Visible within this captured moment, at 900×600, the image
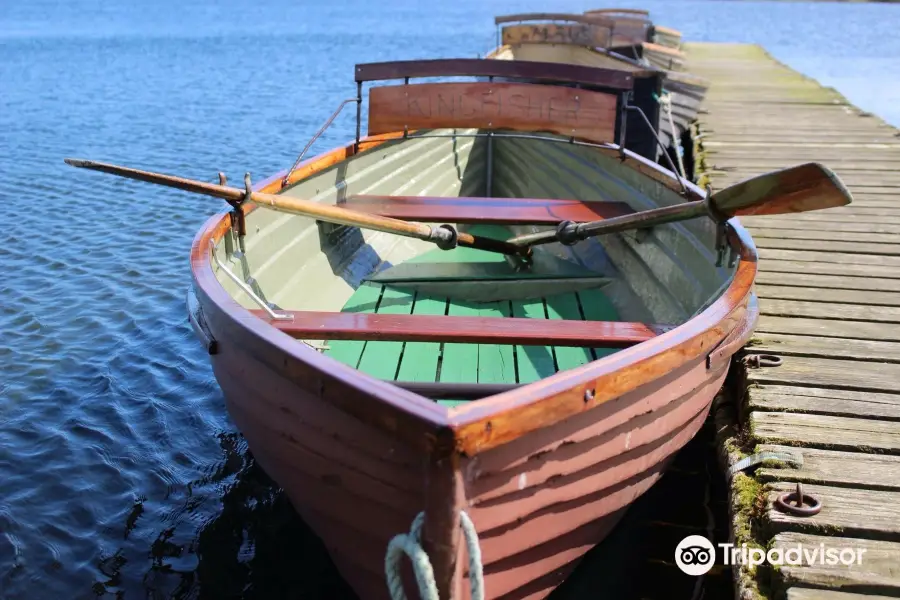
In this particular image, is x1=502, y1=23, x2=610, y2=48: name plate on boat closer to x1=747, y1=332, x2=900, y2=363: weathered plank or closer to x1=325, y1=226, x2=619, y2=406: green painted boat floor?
x1=325, y1=226, x2=619, y2=406: green painted boat floor

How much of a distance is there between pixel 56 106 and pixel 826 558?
15.9 meters

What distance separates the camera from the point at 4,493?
463cm

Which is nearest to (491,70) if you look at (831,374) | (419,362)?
(419,362)

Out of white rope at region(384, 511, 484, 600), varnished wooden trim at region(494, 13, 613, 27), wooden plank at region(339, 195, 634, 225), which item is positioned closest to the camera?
white rope at region(384, 511, 484, 600)

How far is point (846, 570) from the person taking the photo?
9.47ft

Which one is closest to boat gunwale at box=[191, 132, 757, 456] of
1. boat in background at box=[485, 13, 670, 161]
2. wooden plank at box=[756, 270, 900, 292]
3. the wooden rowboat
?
the wooden rowboat

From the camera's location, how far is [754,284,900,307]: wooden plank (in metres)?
5.00

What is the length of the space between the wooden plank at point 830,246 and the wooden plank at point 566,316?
171 centimetres

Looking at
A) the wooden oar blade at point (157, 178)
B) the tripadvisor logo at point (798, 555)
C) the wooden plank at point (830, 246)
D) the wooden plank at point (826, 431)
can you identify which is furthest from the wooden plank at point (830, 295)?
the wooden oar blade at point (157, 178)

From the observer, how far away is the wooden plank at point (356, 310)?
4.38 meters

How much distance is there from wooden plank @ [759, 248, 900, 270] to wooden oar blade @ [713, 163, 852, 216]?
7.12ft

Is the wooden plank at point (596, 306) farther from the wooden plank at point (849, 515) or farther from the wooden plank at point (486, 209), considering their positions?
the wooden plank at point (849, 515)

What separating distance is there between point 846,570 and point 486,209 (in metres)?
3.39

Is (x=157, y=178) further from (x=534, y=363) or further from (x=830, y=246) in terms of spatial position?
(x=830, y=246)
